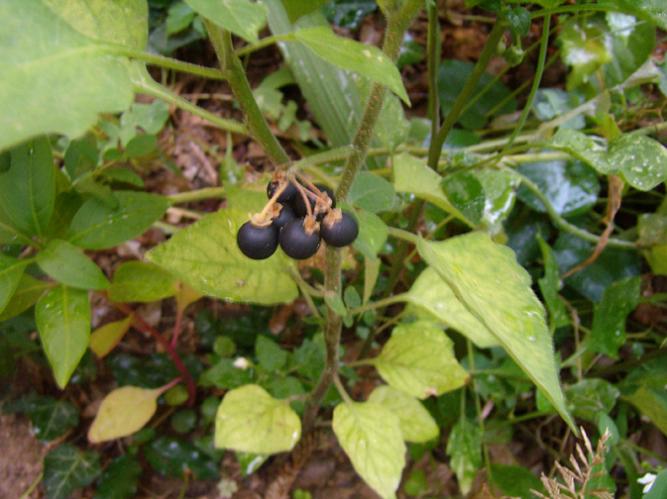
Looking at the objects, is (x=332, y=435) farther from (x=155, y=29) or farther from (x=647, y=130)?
(x=155, y=29)

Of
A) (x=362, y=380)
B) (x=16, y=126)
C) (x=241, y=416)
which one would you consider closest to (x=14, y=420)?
(x=241, y=416)

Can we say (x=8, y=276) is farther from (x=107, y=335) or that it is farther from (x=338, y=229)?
(x=338, y=229)

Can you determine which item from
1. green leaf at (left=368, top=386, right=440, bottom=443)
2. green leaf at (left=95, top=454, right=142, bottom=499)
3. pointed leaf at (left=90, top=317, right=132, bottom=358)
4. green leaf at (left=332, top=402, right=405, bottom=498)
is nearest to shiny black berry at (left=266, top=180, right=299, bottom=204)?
green leaf at (left=332, top=402, right=405, bottom=498)

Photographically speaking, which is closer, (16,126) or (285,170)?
(16,126)

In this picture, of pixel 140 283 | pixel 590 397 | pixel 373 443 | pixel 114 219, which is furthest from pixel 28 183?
pixel 590 397

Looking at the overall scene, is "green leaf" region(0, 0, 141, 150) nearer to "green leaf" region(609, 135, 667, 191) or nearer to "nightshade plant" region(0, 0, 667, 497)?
"nightshade plant" region(0, 0, 667, 497)

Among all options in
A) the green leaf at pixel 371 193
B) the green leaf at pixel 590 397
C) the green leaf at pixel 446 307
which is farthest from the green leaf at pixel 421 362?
the green leaf at pixel 371 193
